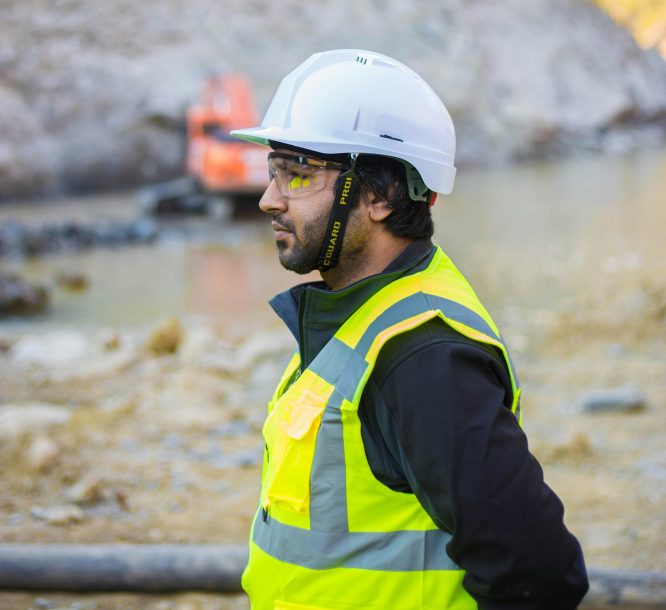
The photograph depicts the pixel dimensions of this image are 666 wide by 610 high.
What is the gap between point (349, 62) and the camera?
7.29ft

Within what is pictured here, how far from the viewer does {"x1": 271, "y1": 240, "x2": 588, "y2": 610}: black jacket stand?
171 centimetres

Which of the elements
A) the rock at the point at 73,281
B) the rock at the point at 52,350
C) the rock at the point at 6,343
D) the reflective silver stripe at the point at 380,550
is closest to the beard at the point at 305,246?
the reflective silver stripe at the point at 380,550

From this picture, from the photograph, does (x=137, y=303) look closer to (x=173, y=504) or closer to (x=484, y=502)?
(x=173, y=504)

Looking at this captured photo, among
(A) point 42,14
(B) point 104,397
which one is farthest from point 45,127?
(B) point 104,397

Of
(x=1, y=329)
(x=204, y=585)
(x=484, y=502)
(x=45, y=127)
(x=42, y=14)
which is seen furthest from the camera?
(x=42, y=14)

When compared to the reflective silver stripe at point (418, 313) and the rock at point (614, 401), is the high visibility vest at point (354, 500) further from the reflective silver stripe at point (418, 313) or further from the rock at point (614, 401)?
the rock at point (614, 401)

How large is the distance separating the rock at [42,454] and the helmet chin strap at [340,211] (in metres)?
3.80

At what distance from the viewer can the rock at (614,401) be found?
6477 mm

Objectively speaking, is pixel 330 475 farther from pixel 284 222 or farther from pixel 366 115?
pixel 366 115

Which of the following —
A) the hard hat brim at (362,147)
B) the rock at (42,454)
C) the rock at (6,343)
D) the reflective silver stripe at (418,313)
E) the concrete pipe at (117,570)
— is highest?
the hard hat brim at (362,147)

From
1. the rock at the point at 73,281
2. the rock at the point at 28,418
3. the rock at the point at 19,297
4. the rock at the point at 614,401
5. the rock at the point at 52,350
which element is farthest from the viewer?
the rock at the point at 73,281

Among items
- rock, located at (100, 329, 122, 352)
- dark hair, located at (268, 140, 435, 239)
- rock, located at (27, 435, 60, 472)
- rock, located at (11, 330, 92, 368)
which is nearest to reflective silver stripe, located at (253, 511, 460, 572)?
dark hair, located at (268, 140, 435, 239)

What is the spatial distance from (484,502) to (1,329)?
9.82 metres

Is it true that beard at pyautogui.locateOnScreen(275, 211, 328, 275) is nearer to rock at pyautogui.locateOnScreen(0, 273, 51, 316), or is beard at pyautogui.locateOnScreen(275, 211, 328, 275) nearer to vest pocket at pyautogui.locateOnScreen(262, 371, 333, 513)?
vest pocket at pyautogui.locateOnScreen(262, 371, 333, 513)
